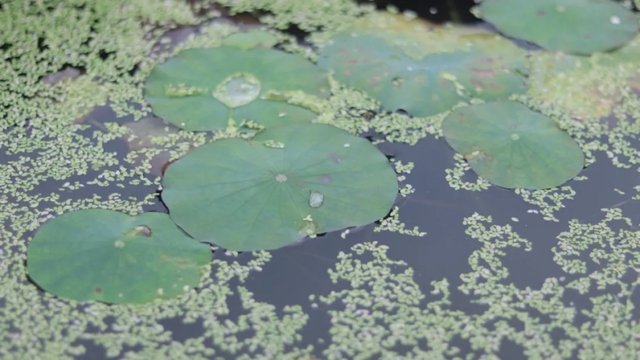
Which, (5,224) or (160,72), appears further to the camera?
(160,72)

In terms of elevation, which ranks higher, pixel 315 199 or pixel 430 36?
pixel 430 36

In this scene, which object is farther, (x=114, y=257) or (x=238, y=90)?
(x=238, y=90)

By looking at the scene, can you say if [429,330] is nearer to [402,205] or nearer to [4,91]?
[402,205]

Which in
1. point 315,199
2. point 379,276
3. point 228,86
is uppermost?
point 228,86

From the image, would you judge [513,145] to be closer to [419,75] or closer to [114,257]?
[419,75]

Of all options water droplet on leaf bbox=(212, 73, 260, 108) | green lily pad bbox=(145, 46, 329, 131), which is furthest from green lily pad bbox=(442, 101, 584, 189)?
water droplet on leaf bbox=(212, 73, 260, 108)

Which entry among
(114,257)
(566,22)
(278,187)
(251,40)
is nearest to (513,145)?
(278,187)

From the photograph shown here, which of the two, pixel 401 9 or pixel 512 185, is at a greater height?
pixel 401 9

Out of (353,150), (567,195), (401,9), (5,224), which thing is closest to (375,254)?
(353,150)
